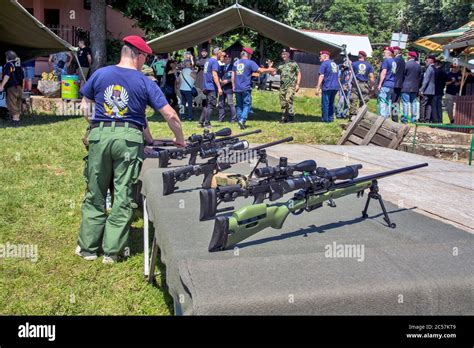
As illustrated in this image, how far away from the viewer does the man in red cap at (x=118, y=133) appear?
4.71m

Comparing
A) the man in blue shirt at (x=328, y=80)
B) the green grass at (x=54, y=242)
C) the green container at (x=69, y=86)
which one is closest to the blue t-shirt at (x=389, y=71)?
the man in blue shirt at (x=328, y=80)

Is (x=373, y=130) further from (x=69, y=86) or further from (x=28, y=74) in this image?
(x=28, y=74)

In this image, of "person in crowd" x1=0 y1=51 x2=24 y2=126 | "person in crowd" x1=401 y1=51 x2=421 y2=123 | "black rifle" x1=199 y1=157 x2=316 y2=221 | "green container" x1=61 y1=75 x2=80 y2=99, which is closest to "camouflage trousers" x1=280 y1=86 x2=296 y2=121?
"person in crowd" x1=401 y1=51 x2=421 y2=123

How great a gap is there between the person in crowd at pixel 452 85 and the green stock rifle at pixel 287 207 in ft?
45.1

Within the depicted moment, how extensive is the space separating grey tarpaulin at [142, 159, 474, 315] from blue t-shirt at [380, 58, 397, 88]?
38.1 ft

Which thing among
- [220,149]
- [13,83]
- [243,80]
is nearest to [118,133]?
[220,149]

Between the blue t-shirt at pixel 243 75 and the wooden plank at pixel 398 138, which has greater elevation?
the blue t-shirt at pixel 243 75

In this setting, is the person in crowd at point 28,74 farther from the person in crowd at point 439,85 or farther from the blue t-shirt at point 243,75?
the person in crowd at point 439,85

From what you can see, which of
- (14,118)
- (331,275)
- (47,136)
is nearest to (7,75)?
(14,118)

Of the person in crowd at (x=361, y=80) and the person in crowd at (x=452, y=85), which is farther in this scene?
the person in crowd at (x=452, y=85)

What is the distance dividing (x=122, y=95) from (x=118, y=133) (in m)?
0.36
